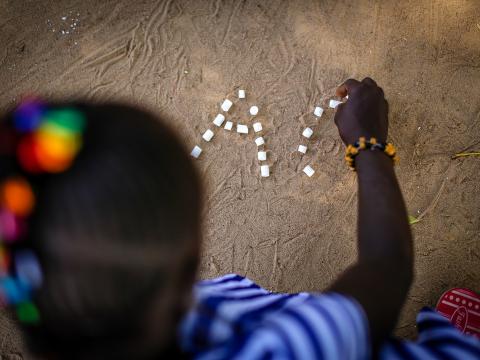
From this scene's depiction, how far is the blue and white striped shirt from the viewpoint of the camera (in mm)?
947

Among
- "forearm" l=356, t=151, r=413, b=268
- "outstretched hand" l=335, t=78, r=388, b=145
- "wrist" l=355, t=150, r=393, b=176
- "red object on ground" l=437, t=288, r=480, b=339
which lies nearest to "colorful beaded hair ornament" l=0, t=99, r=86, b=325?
"forearm" l=356, t=151, r=413, b=268

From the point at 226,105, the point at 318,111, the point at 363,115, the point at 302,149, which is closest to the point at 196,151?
the point at 226,105

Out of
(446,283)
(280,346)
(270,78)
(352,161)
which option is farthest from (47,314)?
(446,283)

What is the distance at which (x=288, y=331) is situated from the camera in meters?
0.95

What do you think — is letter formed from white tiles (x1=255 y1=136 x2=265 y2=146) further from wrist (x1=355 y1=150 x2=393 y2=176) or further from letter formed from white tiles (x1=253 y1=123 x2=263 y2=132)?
wrist (x1=355 y1=150 x2=393 y2=176)

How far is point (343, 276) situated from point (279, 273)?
126cm

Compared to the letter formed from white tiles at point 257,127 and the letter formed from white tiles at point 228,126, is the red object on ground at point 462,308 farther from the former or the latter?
the letter formed from white tiles at point 228,126

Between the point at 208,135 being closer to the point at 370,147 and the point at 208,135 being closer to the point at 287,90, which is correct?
the point at 287,90

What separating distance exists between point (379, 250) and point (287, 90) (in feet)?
4.86

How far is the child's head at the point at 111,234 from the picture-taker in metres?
0.71

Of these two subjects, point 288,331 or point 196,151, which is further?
point 196,151

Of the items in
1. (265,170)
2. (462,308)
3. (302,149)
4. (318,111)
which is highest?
(318,111)

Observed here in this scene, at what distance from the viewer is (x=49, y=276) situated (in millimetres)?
727

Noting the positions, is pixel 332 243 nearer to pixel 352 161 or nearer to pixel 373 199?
pixel 352 161
